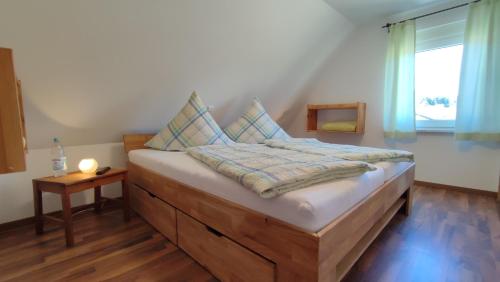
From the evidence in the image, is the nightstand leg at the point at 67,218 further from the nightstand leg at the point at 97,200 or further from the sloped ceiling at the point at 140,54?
the sloped ceiling at the point at 140,54

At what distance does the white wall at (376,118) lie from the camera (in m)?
2.50

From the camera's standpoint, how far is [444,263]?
1332 mm

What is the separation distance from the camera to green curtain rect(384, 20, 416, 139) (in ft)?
9.00

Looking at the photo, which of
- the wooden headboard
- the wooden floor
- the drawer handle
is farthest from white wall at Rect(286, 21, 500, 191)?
the drawer handle

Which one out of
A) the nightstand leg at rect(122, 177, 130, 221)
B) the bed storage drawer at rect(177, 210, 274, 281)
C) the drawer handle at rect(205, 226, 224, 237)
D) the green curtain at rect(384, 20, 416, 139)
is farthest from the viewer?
the green curtain at rect(384, 20, 416, 139)

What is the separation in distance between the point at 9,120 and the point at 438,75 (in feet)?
12.3

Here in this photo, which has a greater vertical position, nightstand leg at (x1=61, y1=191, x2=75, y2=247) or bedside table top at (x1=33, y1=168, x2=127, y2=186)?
bedside table top at (x1=33, y1=168, x2=127, y2=186)

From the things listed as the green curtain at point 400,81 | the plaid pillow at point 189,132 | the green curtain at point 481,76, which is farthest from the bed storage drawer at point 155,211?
the green curtain at point 481,76

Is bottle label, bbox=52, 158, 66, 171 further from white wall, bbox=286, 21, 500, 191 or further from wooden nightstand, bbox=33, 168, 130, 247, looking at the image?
white wall, bbox=286, 21, 500, 191

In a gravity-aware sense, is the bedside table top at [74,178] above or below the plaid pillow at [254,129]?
below

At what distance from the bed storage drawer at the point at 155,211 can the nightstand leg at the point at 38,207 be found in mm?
607

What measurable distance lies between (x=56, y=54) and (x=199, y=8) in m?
1.01

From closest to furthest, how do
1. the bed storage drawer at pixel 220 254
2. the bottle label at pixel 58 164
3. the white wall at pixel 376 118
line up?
the bed storage drawer at pixel 220 254, the bottle label at pixel 58 164, the white wall at pixel 376 118

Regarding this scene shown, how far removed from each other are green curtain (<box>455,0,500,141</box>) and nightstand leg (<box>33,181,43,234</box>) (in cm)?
383
